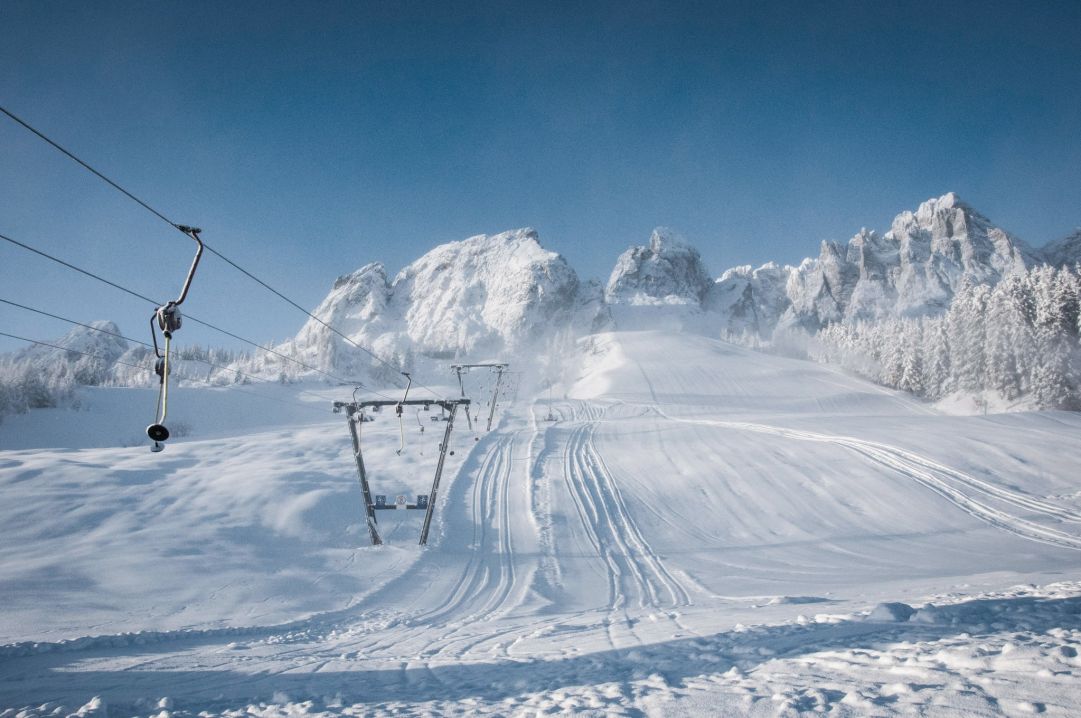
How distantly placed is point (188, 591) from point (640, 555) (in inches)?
532

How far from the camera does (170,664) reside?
299 inches

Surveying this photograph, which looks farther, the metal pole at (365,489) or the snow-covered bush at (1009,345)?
the snow-covered bush at (1009,345)

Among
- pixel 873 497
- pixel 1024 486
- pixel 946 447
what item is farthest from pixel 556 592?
pixel 946 447

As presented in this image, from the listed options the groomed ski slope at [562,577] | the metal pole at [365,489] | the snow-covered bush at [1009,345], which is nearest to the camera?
the groomed ski slope at [562,577]

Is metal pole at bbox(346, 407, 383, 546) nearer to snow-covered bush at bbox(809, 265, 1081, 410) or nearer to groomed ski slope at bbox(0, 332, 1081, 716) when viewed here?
groomed ski slope at bbox(0, 332, 1081, 716)

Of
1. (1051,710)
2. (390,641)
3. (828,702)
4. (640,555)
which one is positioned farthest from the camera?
(640,555)

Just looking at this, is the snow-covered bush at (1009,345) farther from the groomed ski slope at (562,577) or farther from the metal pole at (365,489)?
the metal pole at (365,489)

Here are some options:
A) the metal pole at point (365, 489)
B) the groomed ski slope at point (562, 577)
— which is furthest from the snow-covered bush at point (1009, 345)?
the metal pole at point (365, 489)

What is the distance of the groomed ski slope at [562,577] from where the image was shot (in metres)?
5.59

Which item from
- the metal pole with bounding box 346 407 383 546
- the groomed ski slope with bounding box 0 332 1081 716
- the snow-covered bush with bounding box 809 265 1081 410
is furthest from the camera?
the snow-covered bush with bounding box 809 265 1081 410

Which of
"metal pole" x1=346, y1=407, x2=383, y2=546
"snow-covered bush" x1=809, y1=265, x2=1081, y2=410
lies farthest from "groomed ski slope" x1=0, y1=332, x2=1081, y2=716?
"snow-covered bush" x1=809, y1=265, x2=1081, y2=410

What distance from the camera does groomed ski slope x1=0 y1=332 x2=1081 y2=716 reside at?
5.59 metres

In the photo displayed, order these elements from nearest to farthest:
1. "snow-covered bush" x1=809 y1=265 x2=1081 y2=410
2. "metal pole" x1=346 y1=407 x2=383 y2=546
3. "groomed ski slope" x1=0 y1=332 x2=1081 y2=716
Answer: "groomed ski slope" x1=0 y1=332 x2=1081 y2=716 → "metal pole" x1=346 y1=407 x2=383 y2=546 → "snow-covered bush" x1=809 y1=265 x2=1081 y2=410

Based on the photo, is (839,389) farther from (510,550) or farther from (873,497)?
(510,550)
